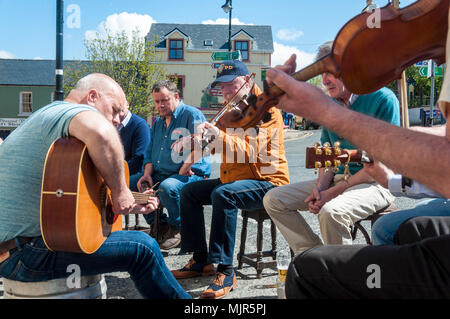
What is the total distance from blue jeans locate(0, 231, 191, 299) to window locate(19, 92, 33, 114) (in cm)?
3982

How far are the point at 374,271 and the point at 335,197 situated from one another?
1.79 m

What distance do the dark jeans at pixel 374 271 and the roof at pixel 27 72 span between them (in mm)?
39402

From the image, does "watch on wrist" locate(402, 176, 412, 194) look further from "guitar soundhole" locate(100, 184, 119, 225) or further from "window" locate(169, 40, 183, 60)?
"window" locate(169, 40, 183, 60)

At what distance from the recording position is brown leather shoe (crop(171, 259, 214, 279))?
12.3 ft

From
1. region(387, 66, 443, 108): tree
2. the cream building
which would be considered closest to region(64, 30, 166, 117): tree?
the cream building

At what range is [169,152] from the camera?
4.68m

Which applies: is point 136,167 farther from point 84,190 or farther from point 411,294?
point 411,294

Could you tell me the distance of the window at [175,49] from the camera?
123ft

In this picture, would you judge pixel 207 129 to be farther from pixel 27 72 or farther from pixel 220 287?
pixel 27 72

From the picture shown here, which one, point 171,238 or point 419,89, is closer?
point 171,238

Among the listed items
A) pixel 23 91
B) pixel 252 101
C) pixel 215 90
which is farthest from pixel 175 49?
pixel 252 101

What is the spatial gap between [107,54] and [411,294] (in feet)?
101

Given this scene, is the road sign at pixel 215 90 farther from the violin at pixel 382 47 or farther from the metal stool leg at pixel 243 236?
the violin at pixel 382 47
